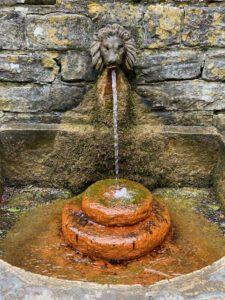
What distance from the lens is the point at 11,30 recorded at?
8.36 feet

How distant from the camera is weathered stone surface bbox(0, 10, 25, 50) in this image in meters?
2.51

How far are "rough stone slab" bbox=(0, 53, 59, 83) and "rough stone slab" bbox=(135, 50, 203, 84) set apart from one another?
1.74ft

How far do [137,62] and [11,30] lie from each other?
0.78m

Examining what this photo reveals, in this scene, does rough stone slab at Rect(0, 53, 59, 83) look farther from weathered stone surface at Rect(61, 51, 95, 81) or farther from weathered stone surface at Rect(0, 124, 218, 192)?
weathered stone surface at Rect(0, 124, 218, 192)

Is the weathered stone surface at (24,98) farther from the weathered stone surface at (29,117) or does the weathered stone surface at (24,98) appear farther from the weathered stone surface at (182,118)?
the weathered stone surface at (182,118)

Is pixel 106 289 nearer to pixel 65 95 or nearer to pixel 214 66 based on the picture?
pixel 65 95

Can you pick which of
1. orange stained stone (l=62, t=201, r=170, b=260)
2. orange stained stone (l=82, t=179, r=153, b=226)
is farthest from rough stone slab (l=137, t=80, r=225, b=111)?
orange stained stone (l=62, t=201, r=170, b=260)

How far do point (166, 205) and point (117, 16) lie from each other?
3.90 feet

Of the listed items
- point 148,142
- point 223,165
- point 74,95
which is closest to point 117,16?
point 74,95

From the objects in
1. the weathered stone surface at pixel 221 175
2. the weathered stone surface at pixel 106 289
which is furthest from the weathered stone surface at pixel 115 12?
the weathered stone surface at pixel 106 289

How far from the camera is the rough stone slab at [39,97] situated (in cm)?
270

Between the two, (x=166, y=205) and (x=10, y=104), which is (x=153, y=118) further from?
(x=10, y=104)

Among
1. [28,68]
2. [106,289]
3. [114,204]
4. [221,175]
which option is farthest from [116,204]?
[28,68]

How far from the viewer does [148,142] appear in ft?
8.89
